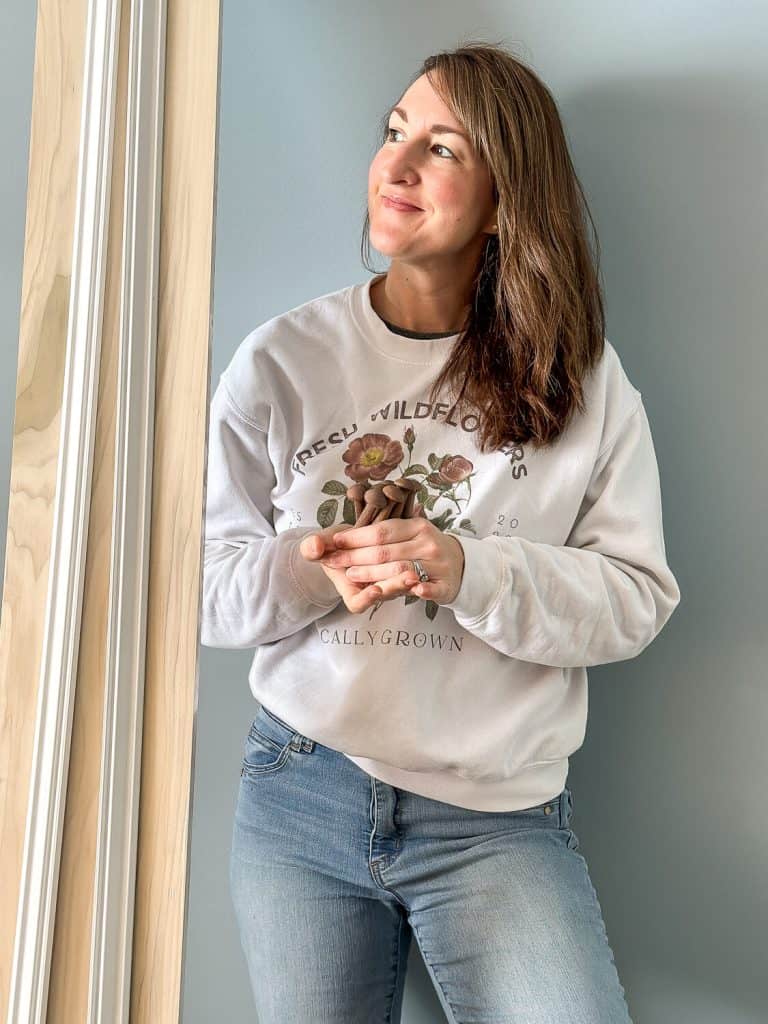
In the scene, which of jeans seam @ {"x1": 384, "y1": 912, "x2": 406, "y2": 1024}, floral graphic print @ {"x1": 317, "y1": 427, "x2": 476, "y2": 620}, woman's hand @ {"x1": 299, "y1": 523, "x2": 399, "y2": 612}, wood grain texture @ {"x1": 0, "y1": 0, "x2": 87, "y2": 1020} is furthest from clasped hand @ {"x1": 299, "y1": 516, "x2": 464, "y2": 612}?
jeans seam @ {"x1": 384, "y1": 912, "x2": 406, "y2": 1024}

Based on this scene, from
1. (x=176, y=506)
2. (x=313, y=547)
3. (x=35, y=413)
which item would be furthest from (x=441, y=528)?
(x=35, y=413)

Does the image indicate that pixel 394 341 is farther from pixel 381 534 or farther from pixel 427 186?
pixel 381 534

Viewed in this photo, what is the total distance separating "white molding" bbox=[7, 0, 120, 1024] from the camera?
72 cm

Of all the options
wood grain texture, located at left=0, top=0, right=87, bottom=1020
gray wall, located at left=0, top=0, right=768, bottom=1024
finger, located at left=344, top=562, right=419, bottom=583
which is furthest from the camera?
gray wall, located at left=0, top=0, right=768, bottom=1024

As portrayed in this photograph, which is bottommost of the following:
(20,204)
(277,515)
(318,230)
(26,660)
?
(26,660)

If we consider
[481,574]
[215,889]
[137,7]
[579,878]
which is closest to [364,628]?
[481,574]

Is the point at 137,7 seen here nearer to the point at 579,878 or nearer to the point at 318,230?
the point at 318,230

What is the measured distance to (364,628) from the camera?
3.37 feet

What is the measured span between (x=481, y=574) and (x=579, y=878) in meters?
0.32

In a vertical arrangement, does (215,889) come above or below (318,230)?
below

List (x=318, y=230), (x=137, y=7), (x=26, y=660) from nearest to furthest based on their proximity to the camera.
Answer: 1. (x=26, y=660)
2. (x=137, y=7)
3. (x=318, y=230)

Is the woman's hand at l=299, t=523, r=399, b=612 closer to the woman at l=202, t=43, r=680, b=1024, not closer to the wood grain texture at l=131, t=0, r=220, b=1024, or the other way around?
the woman at l=202, t=43, r=680, b=1024

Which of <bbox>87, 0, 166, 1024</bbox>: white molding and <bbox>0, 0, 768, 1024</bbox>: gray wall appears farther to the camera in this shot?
<bbox>0, 0, 768, 1024</bbox>: gray wall

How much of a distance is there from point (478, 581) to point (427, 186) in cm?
39
